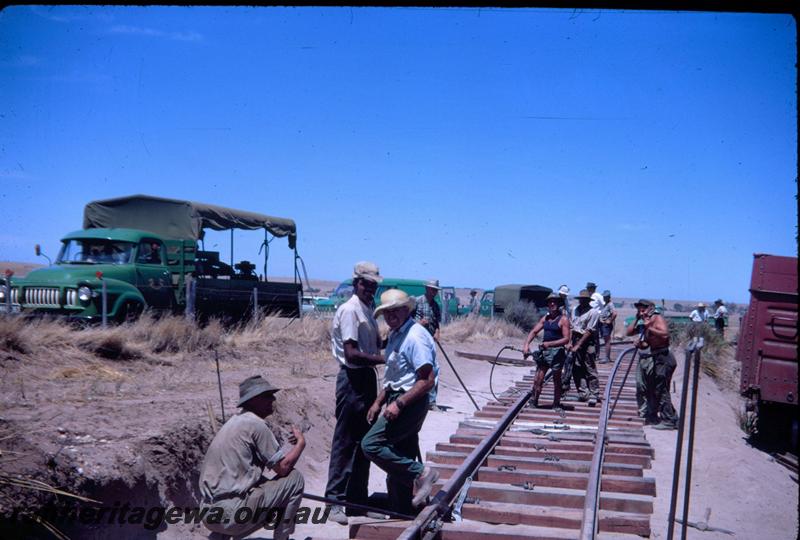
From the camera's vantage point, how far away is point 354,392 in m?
5.79

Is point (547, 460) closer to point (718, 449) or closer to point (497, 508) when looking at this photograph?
point (497, 508)

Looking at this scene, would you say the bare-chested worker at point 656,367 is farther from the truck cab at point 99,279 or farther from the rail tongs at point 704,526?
the truck cab at point 99,279

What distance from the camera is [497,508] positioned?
5.59m

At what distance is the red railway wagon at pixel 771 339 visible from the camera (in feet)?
33.4

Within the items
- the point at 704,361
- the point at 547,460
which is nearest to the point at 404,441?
the point at 547,460

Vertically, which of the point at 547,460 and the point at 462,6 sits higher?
the point at 462,6

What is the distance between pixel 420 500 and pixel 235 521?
1.37m

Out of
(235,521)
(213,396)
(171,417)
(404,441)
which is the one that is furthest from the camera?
(213,396)

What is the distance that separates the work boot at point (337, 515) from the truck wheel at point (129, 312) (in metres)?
8.26

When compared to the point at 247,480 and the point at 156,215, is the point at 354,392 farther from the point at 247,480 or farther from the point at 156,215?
the point at 156,215

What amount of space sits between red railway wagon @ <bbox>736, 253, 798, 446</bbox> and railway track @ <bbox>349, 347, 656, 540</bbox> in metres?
2.28

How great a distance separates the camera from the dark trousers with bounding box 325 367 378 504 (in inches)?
228

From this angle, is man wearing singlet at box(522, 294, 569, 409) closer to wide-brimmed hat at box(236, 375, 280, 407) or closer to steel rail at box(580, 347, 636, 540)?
steel rail at box(580, 347, 636, 540)

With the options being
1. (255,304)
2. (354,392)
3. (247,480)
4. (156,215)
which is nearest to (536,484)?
(354,392)
